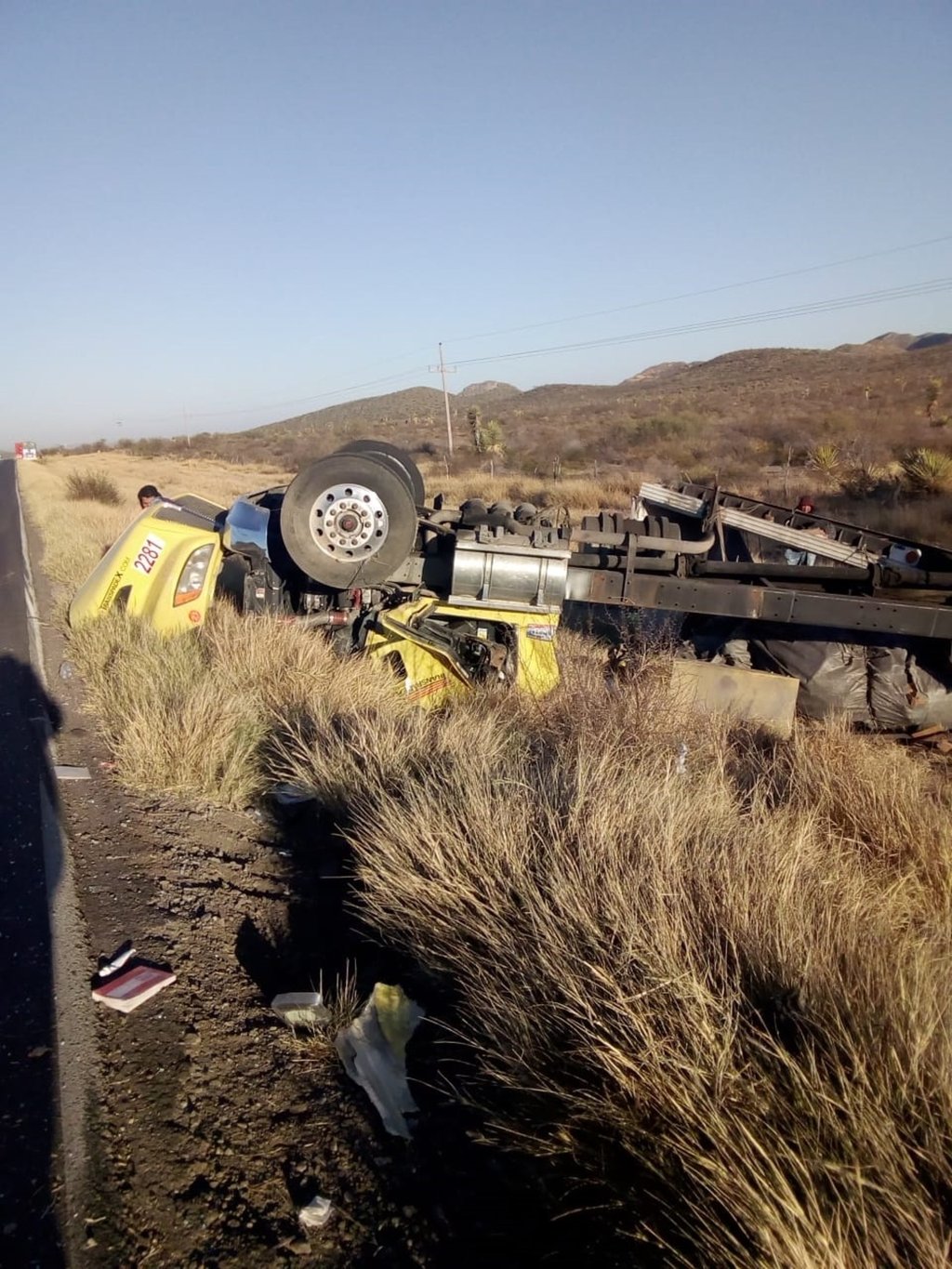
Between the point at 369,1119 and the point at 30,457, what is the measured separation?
91.3 meters

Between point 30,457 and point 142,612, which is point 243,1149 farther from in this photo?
point 30,457

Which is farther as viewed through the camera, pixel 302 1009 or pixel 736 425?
pixel 736 425

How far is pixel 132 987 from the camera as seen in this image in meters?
3.14

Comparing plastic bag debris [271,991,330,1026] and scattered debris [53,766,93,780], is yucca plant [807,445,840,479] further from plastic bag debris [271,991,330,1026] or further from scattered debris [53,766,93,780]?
plastic bag debris [271,991,330,1026]

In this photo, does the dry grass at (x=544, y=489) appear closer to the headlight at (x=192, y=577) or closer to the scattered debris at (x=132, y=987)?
the headlight at (x=192, y=577)

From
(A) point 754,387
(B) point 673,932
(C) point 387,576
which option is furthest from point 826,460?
(A) point 754,387

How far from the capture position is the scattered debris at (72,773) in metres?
5.06

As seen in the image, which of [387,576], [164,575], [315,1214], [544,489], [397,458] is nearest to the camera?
[315,1214]

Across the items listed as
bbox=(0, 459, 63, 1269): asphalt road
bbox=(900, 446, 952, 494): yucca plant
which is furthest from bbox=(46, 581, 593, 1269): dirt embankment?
bbox=(900, 446, 952, 494): yucca plant

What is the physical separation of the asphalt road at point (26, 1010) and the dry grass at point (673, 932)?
64 centimetres

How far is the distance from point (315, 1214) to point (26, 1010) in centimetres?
143

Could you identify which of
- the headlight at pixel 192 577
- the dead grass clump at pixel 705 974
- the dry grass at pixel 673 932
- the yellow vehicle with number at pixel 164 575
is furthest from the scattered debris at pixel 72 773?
the dead grass clump at pixel 705 974

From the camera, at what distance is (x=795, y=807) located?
13.4 feet

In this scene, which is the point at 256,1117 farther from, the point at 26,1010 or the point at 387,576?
the point at 387,576
